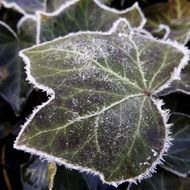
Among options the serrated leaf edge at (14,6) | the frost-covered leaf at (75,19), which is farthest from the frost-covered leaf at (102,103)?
the serrated leaf edge at (14,6)

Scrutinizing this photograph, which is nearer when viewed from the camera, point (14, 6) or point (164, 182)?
point (164, 182)

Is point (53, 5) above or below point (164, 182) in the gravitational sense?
above

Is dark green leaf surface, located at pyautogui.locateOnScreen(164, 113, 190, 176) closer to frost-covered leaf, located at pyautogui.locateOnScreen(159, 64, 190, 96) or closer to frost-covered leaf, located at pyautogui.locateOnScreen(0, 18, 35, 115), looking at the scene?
frost-covered leaf, located at pyautogui.locateOnScreen(159, 64, 190, 96)

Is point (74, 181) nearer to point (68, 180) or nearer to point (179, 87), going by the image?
point (68, 180)

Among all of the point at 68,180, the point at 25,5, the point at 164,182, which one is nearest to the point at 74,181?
the point at 68,180

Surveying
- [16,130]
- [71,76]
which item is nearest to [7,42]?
[16,130]

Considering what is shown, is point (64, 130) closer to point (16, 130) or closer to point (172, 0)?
point (16, 130)

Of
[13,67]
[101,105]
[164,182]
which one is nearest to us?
[101,105]

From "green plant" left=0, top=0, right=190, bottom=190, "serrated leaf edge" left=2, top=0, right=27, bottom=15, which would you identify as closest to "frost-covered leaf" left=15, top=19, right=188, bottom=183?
"green plant" left=0, top=0, right=190, bottom=190
